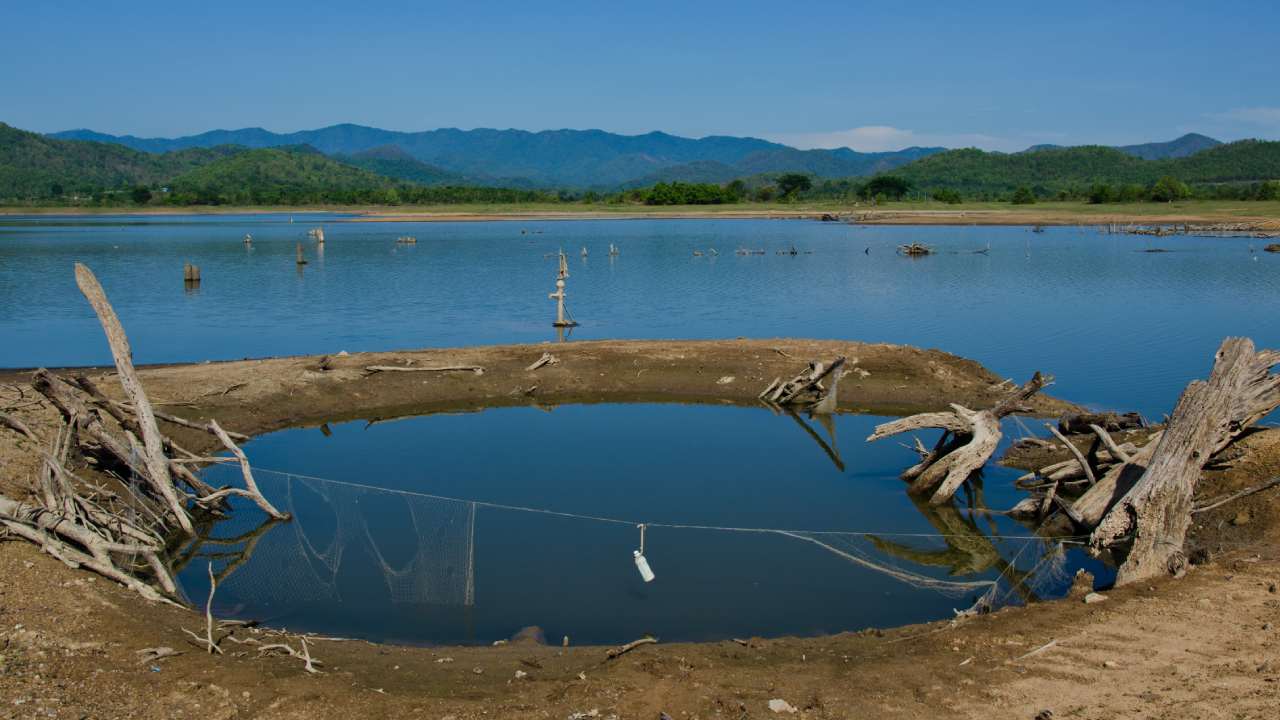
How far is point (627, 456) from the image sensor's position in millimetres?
19281

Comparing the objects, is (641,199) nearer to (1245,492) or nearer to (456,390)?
(456,390)

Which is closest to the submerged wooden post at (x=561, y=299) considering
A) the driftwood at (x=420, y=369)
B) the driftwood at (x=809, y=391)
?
the driftwood at (x=420, y=369)

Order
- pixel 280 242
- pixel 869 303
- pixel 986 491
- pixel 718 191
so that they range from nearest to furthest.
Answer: pixel 986 491 < pixel 869 303 < pixel 280 242 < pixel 718 191

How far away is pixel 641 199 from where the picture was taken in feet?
536

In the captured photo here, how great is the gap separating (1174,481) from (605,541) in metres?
7.33

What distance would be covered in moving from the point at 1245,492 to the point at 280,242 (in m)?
80.1

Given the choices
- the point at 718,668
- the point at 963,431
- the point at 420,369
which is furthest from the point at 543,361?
the point at 718,668

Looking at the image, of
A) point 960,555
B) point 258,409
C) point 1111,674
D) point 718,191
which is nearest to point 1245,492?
point 960,555

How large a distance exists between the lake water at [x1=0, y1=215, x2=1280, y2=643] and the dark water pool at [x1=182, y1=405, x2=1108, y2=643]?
5cm

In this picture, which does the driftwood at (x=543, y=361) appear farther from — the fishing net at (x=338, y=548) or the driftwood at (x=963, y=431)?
the driftwood at (x=963, y=431)

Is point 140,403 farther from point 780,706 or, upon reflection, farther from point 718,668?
point 780,706

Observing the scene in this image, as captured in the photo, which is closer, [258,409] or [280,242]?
[258,409]

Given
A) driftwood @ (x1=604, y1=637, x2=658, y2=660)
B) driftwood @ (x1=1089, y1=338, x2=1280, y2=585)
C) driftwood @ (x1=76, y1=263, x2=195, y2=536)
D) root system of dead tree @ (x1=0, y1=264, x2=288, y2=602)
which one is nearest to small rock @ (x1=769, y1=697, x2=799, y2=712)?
driftwood @ (x1=604, y1=637, x2=658, y2=660)

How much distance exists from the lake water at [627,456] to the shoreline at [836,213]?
171ft
